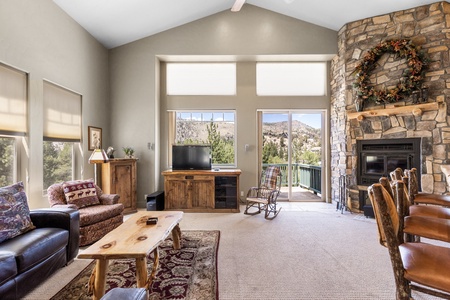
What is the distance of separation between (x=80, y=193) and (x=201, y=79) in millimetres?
3718

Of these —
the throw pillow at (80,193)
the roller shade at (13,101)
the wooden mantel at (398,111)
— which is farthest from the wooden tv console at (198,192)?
the wooden mantel at (398,111)

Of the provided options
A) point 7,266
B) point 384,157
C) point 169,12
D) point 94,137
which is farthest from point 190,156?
point 384,157

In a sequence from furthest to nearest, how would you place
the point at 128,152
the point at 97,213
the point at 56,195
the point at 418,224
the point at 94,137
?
the point at 128,152 → the point at 94,137 → the point at 56,195 → the point at 97,213 → the point at 418,224

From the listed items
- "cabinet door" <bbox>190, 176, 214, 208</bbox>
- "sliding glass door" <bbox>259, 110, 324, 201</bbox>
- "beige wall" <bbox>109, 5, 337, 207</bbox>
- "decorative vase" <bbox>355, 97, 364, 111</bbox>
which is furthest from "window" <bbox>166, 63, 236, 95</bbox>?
"decorative vase" <bbox>355, 97, 364, 111</bbox>

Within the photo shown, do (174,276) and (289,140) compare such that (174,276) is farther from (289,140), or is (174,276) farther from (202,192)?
(289,140)

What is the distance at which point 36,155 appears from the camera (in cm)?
343

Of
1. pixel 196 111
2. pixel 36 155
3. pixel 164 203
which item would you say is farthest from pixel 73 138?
pixel 196 111

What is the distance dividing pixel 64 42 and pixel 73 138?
68.9 inches

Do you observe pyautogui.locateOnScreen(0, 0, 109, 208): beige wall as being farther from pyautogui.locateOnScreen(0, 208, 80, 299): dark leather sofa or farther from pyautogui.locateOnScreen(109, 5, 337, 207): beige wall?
pyautogui.locateOnScreen(0, 208, 80, 299): dark leather sofa

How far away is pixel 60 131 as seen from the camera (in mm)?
3984

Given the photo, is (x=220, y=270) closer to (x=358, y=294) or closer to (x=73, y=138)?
(x=358, y=294)

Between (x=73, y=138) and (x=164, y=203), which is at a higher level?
(x=73, y=138)

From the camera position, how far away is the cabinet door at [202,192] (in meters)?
4.88

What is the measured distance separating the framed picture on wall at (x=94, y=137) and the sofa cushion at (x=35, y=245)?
2605 mm
